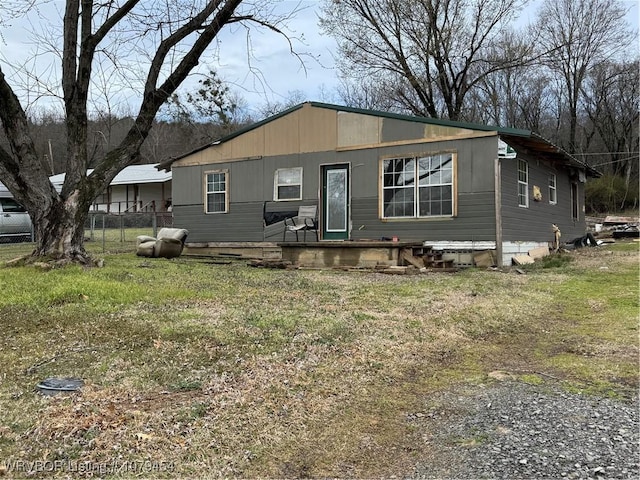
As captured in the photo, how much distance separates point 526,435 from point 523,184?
10.8 metres

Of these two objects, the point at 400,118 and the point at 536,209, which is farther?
the point at 536,209

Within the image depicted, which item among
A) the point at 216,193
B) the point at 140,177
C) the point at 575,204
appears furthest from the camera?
the point at 140,177

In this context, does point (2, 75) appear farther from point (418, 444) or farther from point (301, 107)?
point (418, 444)

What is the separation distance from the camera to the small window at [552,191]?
49.2 feet

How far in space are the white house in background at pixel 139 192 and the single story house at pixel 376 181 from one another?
15.0 meters

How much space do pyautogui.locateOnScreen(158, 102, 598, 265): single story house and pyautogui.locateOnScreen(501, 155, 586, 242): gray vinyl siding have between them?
0.03 meters

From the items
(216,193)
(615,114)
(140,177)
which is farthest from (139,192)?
(615,114)

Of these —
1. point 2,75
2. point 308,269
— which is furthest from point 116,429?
point 308,269

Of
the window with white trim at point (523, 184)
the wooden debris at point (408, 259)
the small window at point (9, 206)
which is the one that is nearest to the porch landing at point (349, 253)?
the wooden debris at point (408, 259)

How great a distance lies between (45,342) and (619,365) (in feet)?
14.6

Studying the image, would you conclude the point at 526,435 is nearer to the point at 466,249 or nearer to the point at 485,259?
the point at 485,259

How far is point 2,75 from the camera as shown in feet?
25.2

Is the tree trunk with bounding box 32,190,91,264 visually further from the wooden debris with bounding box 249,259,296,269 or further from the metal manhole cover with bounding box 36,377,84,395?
the metal manhole cover with bounding box 36,377,84,395

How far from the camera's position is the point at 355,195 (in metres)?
12.5
